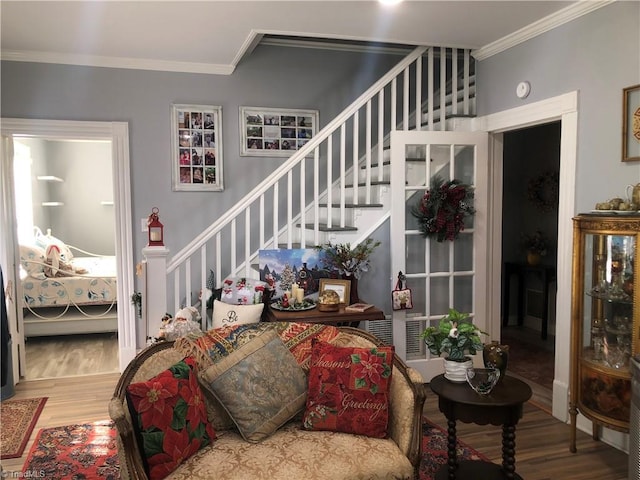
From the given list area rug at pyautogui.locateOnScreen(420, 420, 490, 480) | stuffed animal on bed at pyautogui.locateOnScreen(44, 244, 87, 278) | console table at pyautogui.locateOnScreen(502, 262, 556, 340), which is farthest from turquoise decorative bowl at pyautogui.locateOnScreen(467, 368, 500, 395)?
stuffed animal on bed at pyautogui.locateOnScreen(44, 244, 87, 278)

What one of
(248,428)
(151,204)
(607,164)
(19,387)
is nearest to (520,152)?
(607,164)

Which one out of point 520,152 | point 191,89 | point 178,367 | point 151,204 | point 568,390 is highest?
point 191,89

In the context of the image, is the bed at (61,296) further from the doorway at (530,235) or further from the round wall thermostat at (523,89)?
the round wall thermostat at (523,89)

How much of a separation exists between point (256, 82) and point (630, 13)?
2840 mm

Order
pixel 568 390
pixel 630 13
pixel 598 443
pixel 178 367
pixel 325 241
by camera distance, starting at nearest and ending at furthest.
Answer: pixel 178 367
pixel 630 13
pixel 598 443
pixel 568 390
pixel 325 241

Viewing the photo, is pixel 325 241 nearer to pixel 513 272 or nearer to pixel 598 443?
pixel 598 443

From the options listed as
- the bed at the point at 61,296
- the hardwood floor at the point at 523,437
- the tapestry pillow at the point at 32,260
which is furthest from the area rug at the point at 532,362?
the tapestry pillow at the point at 32,260

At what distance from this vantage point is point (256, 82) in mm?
4586

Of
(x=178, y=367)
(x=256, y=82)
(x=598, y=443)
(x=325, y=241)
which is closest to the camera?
(x=178, y=367)

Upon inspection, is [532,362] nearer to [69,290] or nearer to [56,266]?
[69,290]

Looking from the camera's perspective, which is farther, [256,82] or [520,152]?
[520,152]

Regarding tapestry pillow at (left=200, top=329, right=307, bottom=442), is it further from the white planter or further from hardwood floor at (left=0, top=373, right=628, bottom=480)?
hardwood floor at (left=0, top=373, right=628, bottom=480)

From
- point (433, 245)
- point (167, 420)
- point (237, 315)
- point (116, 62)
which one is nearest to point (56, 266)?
point (116, 62)

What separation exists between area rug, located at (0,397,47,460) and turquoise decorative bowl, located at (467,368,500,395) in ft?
8.30
